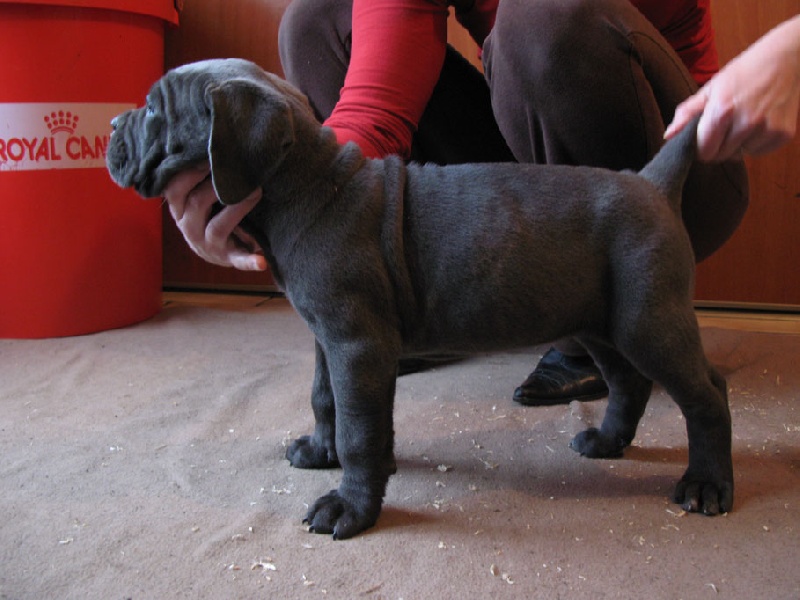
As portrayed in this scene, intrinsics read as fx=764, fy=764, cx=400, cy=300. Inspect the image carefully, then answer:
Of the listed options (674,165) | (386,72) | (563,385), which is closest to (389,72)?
(386,72)

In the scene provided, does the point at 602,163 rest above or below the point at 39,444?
above

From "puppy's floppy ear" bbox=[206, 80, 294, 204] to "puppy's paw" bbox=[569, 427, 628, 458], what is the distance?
0.88 m

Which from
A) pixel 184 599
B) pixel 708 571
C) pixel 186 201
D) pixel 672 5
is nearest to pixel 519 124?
pixel 672 5

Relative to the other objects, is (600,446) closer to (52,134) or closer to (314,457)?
(314,457)

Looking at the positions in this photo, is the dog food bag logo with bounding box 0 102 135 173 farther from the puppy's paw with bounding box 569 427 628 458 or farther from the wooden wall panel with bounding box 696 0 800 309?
the wooden wall panel with bounding box 696 0 800 309

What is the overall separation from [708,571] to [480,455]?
56 centimetres

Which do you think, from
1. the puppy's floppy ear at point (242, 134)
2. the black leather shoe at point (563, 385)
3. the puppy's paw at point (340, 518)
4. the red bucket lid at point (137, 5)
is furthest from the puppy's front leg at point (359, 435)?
the red bucket lid at point (137, 5)

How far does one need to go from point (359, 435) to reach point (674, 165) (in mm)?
712

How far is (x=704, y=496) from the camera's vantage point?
137cm

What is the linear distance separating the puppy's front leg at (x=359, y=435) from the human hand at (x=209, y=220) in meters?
0.30

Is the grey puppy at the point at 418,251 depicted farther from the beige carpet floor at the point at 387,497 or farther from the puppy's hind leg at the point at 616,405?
the puppy's hind leg at the point at 616,405

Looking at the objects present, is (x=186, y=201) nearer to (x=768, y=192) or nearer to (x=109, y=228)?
(x=109, y=228)

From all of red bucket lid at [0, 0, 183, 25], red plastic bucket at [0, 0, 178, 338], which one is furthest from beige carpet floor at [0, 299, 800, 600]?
red bucket lid at [0, 0, 183, 25]

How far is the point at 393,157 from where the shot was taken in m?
1.37
